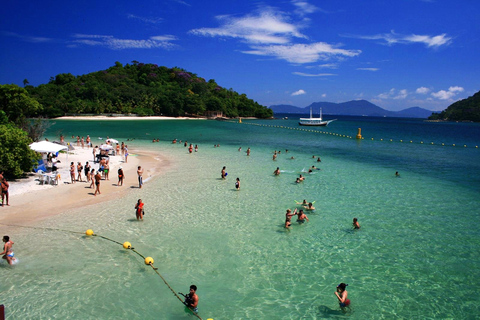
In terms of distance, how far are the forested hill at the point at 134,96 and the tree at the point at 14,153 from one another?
84.7 meters

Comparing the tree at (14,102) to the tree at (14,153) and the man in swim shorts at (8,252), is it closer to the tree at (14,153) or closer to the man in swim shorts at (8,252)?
the tree at (14,153)

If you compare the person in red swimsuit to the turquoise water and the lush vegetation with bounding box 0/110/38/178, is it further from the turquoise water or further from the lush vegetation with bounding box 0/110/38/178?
the lush vegetation with bounding box 0/110/38/178

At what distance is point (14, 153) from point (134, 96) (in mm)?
104659

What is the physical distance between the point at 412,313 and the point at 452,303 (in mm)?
1461

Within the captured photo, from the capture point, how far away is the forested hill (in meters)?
105

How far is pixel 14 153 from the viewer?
18.4m

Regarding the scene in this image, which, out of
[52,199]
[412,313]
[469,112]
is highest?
[469,112]

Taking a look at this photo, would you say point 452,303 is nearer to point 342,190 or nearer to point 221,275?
point 221,275

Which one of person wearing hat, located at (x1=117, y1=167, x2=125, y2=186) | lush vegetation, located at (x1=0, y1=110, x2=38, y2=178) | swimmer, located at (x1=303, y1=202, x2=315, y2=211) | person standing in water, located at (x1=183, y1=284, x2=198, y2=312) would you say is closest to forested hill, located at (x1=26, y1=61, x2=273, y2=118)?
lush vegetation, located at (x1=0, y1=110, x2=38, y2=178)

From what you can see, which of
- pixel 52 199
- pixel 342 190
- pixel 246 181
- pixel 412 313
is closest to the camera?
pixel 412 313

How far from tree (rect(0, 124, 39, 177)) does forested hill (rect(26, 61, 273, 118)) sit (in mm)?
84746

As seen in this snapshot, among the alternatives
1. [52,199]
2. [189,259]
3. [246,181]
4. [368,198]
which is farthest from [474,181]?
[52,199]

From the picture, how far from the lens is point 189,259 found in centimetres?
1090

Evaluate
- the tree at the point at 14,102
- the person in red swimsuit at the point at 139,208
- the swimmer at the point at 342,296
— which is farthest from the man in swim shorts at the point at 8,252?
the tree at the point at 14,102
